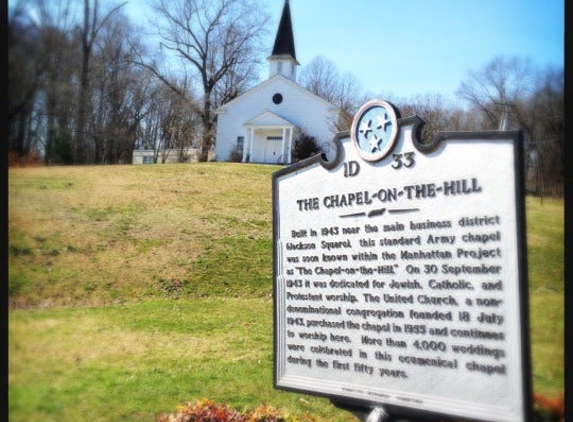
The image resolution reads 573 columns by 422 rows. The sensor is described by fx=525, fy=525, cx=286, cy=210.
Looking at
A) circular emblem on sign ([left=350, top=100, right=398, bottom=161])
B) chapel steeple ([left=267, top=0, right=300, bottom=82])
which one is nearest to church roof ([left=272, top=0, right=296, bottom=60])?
chapel steeple ([left=267, top=0, right=300, bottom=82])

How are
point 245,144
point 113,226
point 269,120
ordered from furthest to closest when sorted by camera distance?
point 245,144 → point 269,120 → point 113,226

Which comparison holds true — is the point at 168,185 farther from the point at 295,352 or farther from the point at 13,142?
the point at 295,352

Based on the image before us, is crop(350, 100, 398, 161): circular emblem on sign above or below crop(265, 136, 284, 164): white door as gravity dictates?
below

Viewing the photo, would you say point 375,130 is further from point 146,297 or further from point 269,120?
point 269,120

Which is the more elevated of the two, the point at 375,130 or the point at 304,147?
the point at 304,147

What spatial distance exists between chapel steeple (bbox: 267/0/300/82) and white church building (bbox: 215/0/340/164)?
163cm

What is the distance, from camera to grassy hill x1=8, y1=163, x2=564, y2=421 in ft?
18.8

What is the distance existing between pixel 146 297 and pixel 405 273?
703 centimetres

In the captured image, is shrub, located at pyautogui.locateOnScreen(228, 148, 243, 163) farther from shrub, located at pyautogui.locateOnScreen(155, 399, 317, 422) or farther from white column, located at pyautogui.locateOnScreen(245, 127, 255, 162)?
shrub, located at pyautogui.locateOnScreen(155, 399, 317, 422)

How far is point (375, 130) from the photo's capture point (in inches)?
151

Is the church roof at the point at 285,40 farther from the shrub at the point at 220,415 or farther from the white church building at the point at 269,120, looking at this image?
the shrub at the point at 220,415

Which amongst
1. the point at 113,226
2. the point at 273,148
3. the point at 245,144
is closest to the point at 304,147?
the point at 273,148

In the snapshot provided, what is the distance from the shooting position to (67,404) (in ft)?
18.6
